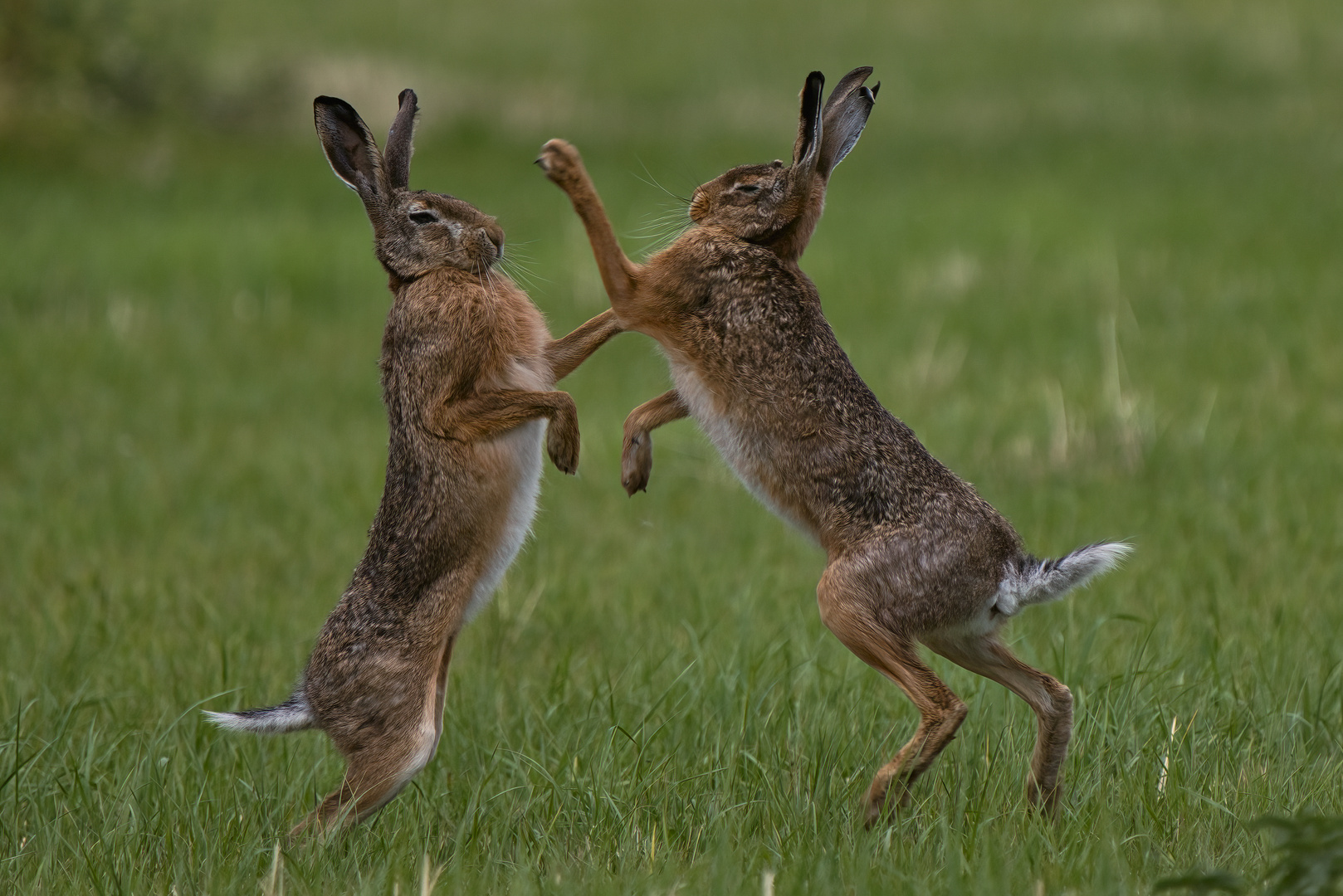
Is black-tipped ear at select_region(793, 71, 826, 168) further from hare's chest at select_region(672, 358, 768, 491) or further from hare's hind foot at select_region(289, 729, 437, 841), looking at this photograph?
hare's hind foot at select_region(289, 729, 437, 841)

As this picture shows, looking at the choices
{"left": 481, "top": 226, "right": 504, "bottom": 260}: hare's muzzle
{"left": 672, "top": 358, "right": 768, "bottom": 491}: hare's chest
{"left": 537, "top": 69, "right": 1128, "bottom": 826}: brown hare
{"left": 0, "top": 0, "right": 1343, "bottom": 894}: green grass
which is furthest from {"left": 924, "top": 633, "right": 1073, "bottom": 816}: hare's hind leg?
{"left": 481, "top": 226, "right": 504, "bottom": 260}: hare's muzzle

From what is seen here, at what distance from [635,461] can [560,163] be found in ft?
2.61

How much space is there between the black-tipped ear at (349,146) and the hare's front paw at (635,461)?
102 cm

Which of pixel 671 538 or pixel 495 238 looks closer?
pixel 495 238

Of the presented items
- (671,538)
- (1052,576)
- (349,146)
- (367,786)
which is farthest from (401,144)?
(671,538)

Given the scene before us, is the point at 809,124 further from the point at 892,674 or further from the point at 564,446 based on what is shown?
the point at 892,674

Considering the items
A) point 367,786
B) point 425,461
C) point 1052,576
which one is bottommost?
→ point 367,786

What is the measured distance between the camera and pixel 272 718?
3.83 metres

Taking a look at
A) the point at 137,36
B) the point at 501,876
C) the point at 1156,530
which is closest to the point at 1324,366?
the point at 1156,530

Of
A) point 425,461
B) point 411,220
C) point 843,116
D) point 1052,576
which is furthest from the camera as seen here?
point 411,220

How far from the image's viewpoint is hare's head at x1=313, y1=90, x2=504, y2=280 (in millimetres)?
4109

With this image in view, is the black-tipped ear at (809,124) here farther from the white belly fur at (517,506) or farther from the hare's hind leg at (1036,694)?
the hare's hind leg at (1036,694)

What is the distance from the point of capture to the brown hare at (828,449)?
3.58 metres

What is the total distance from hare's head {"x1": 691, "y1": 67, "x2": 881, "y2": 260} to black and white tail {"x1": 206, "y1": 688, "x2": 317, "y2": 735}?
1667 mm
